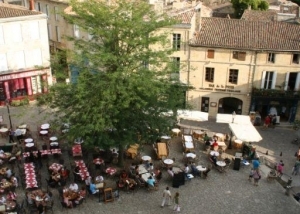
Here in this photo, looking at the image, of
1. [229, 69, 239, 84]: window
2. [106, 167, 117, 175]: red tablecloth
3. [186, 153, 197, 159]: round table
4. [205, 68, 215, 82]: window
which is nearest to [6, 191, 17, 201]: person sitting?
[106, 167, 117, 175]: red tablecloth

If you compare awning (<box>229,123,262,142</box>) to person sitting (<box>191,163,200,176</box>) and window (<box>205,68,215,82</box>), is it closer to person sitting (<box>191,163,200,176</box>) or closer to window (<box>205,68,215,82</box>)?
person sitting (<box>191,163,200,176</box>)

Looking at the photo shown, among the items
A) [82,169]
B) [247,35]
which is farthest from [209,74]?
[82,169]

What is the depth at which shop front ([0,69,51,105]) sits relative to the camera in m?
38.8

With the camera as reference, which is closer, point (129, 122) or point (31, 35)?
point (129, 122)

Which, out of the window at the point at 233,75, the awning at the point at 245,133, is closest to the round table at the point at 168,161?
the awning at the point at 245,133

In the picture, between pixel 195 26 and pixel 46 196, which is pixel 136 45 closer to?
pixel 46 196

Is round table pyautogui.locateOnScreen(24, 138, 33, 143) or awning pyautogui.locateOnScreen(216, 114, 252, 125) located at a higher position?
awning pyautogui.locateOnScreen(216, 114, 252, 125)

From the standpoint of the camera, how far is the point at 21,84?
39.9m

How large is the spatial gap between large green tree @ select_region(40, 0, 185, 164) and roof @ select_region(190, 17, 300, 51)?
12005 millimetres

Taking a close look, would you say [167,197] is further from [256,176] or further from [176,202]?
[256,176]

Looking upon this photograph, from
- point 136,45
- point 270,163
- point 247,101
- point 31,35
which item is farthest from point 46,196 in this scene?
point 247,101

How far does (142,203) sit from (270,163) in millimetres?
11694

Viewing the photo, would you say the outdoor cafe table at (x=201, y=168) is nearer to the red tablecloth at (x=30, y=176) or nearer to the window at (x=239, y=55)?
the red tablecloth at (x=30, y=176)

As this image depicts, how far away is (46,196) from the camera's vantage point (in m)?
23.9
